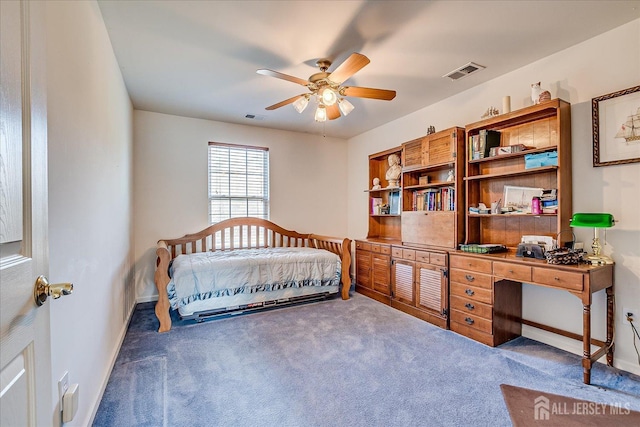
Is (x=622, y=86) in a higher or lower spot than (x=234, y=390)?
higher

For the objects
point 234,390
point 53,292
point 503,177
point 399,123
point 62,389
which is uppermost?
point 399,123

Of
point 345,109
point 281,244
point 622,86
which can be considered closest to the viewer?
point 622,86

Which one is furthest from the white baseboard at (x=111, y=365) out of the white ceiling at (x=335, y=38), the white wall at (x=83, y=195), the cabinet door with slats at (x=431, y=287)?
the cabinet door with slats at (x=431, y=287)

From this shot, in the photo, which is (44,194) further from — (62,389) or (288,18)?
(288,18)

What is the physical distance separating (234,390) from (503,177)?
9.89 ft

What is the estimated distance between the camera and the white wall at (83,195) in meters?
1.24

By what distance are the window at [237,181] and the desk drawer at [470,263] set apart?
9.35 feet

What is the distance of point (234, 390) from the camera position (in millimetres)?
1999

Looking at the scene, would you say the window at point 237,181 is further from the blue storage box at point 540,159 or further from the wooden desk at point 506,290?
the blue storage box at point 540,159

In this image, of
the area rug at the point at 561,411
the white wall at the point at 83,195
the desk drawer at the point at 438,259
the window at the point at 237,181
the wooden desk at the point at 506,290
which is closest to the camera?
the white wall at the point at 83,195

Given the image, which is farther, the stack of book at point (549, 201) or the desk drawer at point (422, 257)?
the desk drawer at point (422, 257)

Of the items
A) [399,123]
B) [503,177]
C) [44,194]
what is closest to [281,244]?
[399,123]

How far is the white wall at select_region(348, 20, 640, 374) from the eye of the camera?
2.19m

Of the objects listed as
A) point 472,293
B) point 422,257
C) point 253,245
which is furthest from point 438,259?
point 253,245
